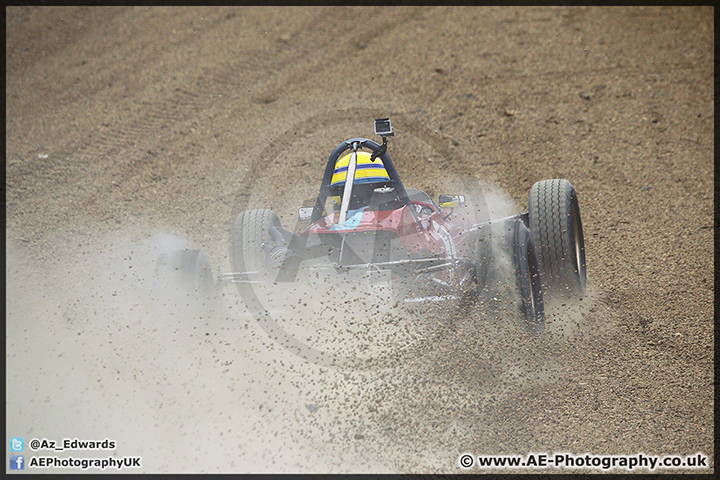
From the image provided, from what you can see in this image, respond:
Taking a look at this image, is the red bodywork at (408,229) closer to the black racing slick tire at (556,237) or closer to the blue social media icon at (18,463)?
the black racing slick tire at (556,237)

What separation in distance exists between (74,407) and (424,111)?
28.8 ft

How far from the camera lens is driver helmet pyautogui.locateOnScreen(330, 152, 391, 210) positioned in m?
6.04

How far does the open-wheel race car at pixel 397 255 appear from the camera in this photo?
17.5 ft

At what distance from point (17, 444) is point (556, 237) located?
18.1 ft

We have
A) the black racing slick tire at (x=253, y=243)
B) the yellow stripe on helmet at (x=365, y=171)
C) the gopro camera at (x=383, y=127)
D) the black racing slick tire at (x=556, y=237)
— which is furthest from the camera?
the yellow stripe on helmet at (x=365, y=171)

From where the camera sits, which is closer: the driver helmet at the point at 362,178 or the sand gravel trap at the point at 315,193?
the sand gravel trap at the point at 315,193

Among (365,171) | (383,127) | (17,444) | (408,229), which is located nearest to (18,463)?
(17,444)

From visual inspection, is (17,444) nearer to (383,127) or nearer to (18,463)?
(18,463)

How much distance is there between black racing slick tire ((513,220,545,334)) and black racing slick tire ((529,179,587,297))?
10cm

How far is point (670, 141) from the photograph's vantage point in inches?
392

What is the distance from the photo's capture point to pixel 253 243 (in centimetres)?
577

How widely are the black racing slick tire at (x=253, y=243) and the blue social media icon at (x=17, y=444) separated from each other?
97.5 inches

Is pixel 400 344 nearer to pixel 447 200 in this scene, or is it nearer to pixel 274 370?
pixel 274 370

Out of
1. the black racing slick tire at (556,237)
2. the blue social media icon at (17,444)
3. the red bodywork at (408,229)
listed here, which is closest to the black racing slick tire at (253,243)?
the red bodywork at (408,229)
